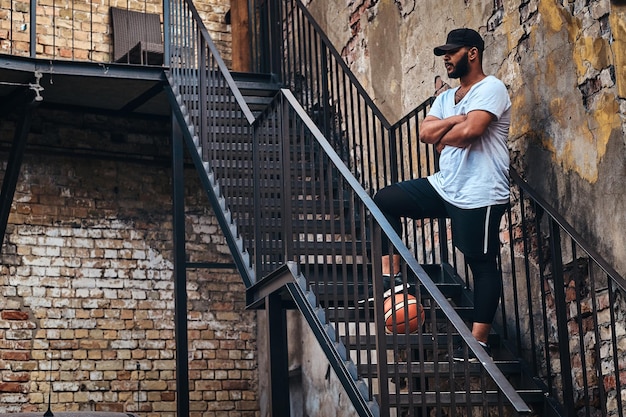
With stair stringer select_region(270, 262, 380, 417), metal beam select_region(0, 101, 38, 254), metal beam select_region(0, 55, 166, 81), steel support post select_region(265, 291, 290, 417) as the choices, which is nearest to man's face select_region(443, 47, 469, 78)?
stair stringer select_region(270, 262, 380, 417)

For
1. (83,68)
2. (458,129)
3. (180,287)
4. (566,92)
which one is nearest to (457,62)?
(458,129)

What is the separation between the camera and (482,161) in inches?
195

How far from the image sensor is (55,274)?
378 inches

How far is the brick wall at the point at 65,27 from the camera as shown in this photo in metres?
9.85

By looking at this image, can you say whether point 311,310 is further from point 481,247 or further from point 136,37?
point 136,37

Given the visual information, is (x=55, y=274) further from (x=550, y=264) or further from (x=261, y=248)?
(x=550, y=264)

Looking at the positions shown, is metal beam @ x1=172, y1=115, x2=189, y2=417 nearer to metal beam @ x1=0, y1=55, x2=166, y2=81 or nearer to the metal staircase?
metal beam @ x1=0, y1=55, x2=166, y2=81

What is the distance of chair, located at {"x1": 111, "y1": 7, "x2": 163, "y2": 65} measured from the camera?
33.5 ft

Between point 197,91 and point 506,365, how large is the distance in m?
3.34

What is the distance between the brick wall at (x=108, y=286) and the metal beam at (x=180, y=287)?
1.93 meters

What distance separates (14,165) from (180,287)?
1.98 m

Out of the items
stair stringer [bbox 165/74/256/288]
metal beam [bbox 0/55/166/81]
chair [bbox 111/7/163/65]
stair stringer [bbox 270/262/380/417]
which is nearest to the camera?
stair stringer [bbox 270/262/380/417]

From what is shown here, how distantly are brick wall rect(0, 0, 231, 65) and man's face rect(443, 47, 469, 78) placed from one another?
528cm

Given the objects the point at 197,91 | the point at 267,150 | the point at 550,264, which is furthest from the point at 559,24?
the point at 197,91
